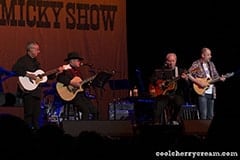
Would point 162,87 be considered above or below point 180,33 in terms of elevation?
below

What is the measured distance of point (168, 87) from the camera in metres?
14.0

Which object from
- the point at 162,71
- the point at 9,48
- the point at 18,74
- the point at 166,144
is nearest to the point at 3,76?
the point at 9,48

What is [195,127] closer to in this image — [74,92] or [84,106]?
[84,106]

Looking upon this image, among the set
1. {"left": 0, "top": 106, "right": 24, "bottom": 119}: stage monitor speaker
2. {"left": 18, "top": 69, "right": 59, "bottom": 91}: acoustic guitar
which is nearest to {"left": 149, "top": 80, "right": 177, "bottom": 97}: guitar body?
{"left": 18, "top": 69, "right": 59, "bottom": 91}: acoustic guitar

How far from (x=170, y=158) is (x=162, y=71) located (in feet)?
36.2

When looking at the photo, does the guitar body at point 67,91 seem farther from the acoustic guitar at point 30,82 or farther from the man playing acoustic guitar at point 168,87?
the man playing acoustic guitar at point 168,87

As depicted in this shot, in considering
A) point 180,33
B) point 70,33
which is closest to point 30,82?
point 70,33

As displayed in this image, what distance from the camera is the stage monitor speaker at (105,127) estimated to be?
27.3 feet

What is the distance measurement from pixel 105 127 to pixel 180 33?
8.40m

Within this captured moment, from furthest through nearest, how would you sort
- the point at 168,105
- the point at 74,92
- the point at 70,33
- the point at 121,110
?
the point at 70,33 < the point at 121,110 < the point at 168,105 < the point at 74,92

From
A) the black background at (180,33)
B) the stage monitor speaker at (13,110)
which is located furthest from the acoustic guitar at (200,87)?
the stage monitor speaker at (13,110)

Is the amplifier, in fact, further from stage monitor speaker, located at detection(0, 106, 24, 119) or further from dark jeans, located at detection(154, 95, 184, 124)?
stage monitor speaker, located at detection(0, 106, 24, 119)

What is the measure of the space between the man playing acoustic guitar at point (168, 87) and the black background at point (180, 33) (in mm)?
2100

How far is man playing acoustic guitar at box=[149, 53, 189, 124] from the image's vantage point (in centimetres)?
1395
